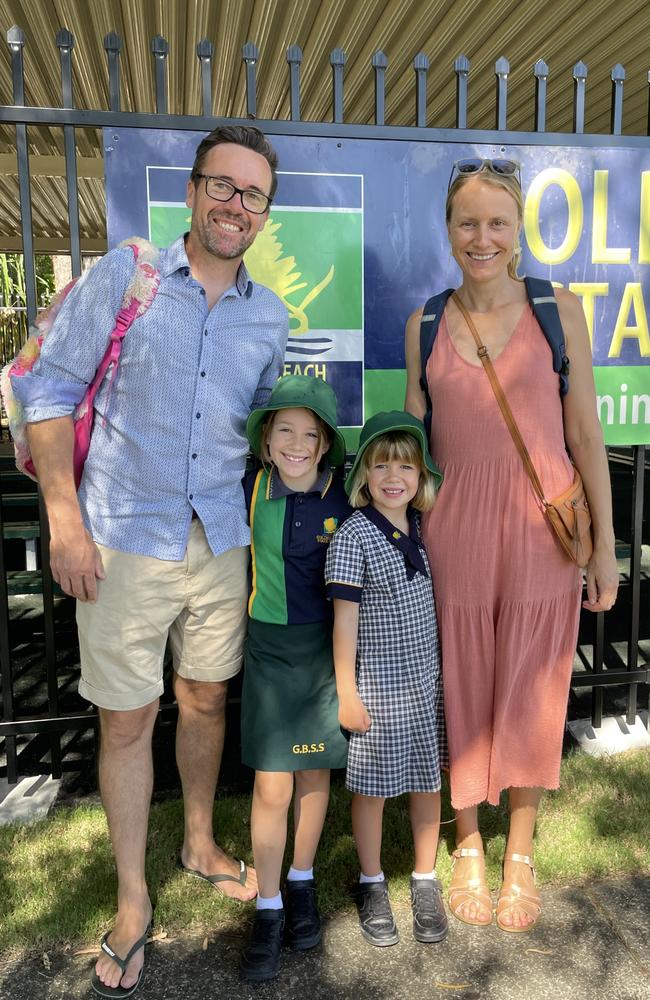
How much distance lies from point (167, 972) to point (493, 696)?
3.91 ft

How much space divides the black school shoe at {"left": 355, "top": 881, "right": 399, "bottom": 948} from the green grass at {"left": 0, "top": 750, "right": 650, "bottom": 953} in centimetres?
12

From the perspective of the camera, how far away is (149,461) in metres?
2.05

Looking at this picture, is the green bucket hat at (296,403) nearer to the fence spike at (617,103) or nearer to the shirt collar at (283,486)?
the shirt collar at (283,486)

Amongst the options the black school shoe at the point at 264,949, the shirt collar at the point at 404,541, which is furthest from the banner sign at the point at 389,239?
the black school shoe at the point at 264,949

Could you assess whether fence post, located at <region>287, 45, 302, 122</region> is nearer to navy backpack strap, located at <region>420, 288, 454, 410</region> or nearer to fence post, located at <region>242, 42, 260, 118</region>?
fence post, located at <region>242, 42, 260, 118</region>

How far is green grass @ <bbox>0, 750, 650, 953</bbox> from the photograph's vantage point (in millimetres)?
2314

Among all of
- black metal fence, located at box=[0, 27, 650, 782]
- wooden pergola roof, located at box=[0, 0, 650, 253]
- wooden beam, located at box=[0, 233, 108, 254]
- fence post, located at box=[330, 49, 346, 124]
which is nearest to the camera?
black metal fence, located at box=[0, 27, 650, 782]

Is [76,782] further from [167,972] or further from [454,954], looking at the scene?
[454,954]

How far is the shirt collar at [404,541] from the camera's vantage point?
2146 mm

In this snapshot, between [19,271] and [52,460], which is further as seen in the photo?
[19,271]

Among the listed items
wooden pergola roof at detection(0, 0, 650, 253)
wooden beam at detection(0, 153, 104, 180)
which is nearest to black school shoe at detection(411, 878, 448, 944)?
wooden pergola roof at detection(0, 0, 650, 253)

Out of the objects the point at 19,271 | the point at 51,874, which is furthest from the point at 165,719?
the point at 19,271

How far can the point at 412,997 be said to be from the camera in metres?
2.03

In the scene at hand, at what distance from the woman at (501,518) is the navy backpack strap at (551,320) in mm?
25
